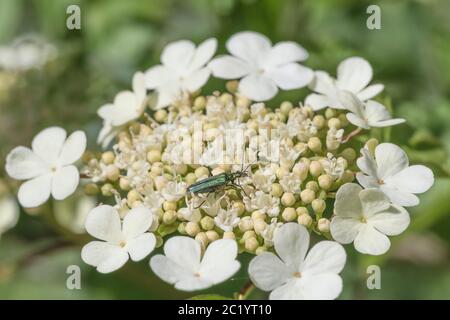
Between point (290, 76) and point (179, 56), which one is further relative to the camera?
point (179, 56)

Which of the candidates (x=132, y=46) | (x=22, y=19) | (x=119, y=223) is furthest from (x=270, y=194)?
(x=22, y=19)

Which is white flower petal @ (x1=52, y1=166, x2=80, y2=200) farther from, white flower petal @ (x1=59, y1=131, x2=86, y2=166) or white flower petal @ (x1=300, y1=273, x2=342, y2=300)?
white flower petal @ (x1=300, y1=273, x2=342, y2=300)

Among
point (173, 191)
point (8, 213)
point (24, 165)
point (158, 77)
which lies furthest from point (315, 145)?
point (8, 213)

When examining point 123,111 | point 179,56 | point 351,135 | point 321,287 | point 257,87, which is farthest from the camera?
point 179,56

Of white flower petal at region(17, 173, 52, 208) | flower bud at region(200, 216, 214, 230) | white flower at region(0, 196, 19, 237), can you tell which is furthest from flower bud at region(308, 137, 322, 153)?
white flower at region(0, 196, 19, 237)

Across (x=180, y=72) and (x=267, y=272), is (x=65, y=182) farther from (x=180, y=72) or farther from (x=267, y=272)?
(x=267, y=272)

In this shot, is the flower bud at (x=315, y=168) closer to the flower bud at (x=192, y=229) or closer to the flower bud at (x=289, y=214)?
the flower bud at (x=289, y=214)
